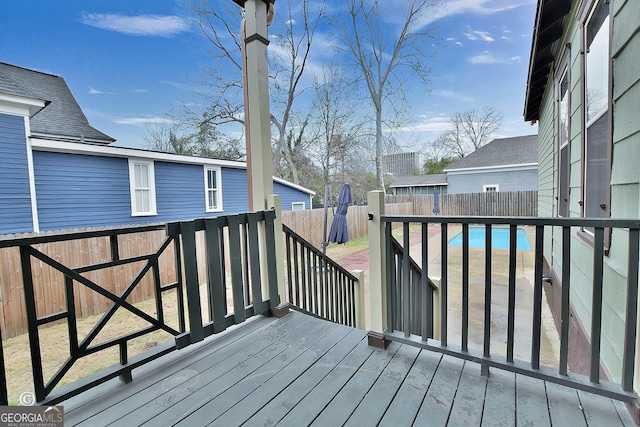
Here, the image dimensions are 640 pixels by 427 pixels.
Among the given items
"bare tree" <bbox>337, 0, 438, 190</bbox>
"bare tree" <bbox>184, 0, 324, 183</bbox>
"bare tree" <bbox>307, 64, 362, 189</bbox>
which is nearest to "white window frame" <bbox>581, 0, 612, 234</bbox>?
"bare tree" <bbox>337, 0, 438, 190</bbox>

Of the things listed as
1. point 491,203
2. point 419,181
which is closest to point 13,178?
point 491,203

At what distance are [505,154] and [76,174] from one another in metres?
18.3

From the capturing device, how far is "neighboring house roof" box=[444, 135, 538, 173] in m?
15.2

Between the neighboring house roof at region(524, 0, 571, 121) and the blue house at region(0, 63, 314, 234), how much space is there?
871 centimetres

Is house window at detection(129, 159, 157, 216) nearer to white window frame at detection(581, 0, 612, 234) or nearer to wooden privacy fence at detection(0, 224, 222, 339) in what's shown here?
wooden privacy fence at detection(0, 224, 222, 339)

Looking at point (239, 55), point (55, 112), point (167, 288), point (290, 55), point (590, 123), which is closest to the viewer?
point (167, 288)

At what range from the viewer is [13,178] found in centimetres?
659

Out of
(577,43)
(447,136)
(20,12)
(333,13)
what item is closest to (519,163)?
(447,136)

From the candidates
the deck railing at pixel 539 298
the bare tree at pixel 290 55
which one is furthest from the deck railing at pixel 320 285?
the bare tree at pixel 290 55

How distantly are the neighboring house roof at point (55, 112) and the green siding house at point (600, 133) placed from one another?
34.1 ft

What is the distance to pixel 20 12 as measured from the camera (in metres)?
7.83

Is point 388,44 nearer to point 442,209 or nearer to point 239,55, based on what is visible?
point 239,55

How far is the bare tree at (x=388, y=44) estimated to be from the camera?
11125 mm

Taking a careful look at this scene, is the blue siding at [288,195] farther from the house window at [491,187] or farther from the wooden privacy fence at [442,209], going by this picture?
the house window at [491,187]
